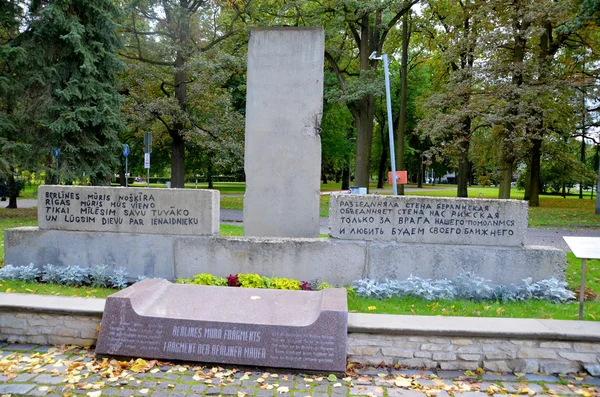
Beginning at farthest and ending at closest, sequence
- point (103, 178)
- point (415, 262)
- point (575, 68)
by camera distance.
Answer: point (575, 68) → point (103, 178) → point (415, 262)

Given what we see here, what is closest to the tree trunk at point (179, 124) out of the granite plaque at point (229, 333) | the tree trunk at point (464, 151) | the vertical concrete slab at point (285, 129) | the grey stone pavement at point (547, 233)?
the grey stone pavement at point (547, 233)

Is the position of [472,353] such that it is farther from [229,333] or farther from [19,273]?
[19,273]

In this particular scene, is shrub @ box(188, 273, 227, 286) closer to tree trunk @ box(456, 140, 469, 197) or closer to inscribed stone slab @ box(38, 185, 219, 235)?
inscribed stone slab @ box(38, 185, 219, 235)

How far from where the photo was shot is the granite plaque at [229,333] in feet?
13.9

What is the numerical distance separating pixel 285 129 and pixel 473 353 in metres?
4.75

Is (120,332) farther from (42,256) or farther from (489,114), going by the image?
(489,114)

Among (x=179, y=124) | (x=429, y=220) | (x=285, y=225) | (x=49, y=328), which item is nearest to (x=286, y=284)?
(x=285, y=225)

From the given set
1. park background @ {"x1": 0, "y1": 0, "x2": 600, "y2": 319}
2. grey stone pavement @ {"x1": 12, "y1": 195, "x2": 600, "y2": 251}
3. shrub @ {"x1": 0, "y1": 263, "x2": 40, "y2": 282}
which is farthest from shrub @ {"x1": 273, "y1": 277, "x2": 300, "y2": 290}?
park background @ {"x1": 0, "y1": 0, "x2": 600, "y2": 319}

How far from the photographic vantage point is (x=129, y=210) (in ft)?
23.1

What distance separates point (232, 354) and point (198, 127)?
17.4m

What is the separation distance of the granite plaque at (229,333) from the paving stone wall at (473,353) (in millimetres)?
371

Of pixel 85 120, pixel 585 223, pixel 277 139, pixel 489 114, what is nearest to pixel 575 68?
pixel 489 114

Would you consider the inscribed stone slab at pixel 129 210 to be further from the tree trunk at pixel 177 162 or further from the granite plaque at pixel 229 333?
the tree trunk at pixel 177 162

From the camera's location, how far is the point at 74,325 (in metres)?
4.82
